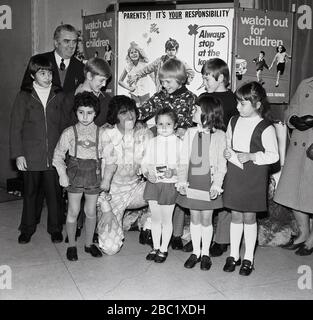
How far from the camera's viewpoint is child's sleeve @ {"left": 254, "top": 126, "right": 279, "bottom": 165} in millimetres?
3121

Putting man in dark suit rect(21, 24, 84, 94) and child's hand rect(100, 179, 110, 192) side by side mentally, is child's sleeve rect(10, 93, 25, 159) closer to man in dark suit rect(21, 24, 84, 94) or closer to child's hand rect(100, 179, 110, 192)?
man in dark suit rect(21, 24, 84, 94)

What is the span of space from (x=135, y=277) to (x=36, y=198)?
4.38ft

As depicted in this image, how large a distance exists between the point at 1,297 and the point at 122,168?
4.47 feet

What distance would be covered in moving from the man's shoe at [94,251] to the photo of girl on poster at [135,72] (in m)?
1.65

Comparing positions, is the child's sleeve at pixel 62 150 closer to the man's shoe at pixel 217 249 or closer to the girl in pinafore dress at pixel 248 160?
the girl in pinafore dress at pixel 248 160

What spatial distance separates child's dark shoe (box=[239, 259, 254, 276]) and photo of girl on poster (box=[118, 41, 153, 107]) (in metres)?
2.05

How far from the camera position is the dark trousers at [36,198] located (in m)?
3.88

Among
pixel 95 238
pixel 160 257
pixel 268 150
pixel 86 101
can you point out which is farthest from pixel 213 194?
pixel 95 238

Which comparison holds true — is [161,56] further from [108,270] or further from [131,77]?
[108,270]

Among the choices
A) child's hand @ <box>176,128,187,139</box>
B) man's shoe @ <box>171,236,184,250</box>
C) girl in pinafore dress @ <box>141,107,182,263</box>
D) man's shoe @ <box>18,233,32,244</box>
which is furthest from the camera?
man's shoe @ <box>18,233,32,244</box>

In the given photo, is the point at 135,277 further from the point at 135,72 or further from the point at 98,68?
the point at 135,72

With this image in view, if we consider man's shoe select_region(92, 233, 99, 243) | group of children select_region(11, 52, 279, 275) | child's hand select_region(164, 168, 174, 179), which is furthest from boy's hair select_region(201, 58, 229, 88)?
man's shoe select_region(92, 233, 99, 243)

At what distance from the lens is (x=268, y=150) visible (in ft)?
10.3

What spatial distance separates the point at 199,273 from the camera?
10.9ft
